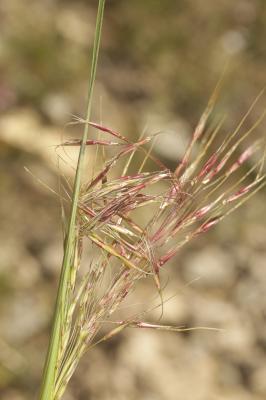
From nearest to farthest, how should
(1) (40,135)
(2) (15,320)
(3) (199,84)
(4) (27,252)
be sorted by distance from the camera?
(2) (15,320) → (4) (27,252) → (1) (40,135) → (3) (199,84)

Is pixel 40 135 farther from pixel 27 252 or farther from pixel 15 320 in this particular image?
pixel 15 320

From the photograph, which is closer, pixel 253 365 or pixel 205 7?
pixel 253 365

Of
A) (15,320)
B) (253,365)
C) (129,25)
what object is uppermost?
(129,25)

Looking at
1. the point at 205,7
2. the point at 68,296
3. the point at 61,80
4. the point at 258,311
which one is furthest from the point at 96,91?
the point at 68,296

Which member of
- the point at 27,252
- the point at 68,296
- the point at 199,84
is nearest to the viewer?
the point at 68,296

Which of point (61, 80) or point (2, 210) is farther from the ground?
point (61, 80)

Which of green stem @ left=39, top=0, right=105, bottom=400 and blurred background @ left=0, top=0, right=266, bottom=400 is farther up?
green stem @ left=39, top=0, right=105, bottom=400
